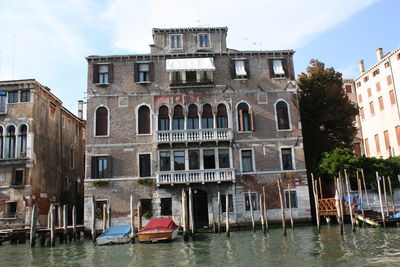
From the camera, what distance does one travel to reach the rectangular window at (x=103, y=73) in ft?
75.8

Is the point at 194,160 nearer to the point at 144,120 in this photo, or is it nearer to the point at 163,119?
the point at 163,119

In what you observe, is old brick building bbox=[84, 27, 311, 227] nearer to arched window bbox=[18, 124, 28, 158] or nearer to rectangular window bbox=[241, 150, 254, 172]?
rectangular window bbox=[241, 150, 254, 172]

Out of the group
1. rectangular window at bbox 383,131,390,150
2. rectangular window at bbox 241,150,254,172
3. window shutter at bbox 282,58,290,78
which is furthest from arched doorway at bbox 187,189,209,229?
rectangular window at bbox 383,131,390,150

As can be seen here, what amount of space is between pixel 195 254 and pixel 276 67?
44.9 feet

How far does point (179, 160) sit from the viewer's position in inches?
877

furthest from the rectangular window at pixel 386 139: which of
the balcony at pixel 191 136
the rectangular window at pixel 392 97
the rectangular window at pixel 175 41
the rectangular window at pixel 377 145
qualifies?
the rectangular window at pixel 175 41

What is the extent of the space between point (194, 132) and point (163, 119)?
211 cm

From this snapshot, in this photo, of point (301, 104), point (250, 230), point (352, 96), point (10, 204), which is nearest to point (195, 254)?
point (250, 230)

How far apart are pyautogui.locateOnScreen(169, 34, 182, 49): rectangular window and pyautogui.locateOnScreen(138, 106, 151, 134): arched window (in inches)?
182

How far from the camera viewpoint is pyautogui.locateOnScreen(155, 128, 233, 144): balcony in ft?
71.6

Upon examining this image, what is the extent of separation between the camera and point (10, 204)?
72.8 ft

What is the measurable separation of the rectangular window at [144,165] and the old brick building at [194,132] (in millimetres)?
56

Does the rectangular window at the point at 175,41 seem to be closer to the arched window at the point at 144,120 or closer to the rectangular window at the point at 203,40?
the rectangular window at the point at 203,40

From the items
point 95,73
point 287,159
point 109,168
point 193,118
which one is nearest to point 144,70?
point 95,73
